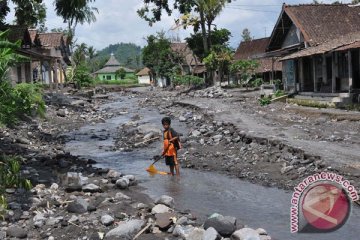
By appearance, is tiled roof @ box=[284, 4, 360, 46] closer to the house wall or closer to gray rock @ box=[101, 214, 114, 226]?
gray rock @ box=[101, 214, 114, 226]

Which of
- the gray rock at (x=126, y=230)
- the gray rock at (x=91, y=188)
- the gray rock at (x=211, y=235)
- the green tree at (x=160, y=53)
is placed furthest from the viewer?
the green tree at (x=160, y=53)

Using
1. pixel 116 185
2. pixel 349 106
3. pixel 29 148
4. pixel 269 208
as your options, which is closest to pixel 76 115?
pixel 29 148

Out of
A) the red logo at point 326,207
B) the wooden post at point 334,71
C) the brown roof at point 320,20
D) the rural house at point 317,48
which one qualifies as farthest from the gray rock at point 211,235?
the brown roof at point 320,20

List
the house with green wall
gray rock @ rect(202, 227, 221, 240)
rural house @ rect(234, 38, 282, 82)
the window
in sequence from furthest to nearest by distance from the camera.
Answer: the house with green wall → rural house @ rect(234, 38, 282, 82) → the window → gray rock @ rect(202, 227, 221, 240)

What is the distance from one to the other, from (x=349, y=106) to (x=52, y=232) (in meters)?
16.4

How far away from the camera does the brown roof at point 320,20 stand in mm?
27672

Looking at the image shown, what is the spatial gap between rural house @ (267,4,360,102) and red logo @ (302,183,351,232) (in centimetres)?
1532

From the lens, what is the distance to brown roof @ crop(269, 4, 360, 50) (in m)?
27.7

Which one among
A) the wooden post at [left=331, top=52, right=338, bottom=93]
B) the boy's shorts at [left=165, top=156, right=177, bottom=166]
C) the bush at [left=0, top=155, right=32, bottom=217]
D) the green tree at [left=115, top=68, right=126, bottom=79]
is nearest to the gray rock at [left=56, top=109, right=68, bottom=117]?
the wooden post at [left=331, top=52, right=338, bottom=93]

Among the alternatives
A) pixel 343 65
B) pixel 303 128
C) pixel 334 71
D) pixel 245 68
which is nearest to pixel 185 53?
pixel 245 68

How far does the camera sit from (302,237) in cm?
676

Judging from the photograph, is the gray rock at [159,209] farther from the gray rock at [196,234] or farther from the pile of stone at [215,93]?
the pile of stone at [215,93]

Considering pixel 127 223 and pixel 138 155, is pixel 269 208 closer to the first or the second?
pixel 127 223

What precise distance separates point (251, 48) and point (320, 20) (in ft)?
81.2
